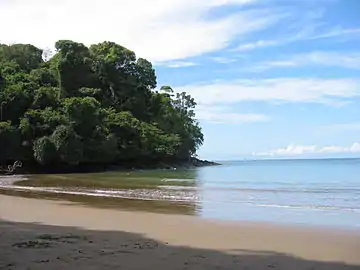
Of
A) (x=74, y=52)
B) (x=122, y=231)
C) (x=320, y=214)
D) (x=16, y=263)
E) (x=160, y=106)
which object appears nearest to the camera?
(x=16, y=263)

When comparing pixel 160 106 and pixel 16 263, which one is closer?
pixel 16 263

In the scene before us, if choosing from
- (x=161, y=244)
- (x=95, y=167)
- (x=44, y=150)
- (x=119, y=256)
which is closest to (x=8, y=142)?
(x=44, y=150)

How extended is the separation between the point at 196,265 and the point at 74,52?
54.7m

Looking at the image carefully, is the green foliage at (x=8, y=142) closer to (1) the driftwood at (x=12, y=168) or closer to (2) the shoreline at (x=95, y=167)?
(1) the driftwood at (x=12, y=168)

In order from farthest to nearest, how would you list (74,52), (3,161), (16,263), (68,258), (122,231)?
1. (74,52)
2. (3,161)
3. (122,231)
4. (68,258)
5. (16,263)

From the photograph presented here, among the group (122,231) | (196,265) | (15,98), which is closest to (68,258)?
(196,265)

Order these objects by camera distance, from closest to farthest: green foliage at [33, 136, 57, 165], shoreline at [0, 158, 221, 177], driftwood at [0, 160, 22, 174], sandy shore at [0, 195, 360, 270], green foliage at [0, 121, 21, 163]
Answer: sandy shore at [0, 195, 360, 270], driftwood at [0, 160, 22, 174], green foliage at [0, 121, 21, 163], green foliage at [33, 136, 57, 165], shoreline at [0, 158, 221, 177]

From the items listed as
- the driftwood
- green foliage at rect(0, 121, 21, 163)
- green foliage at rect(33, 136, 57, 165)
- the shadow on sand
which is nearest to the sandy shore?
the shadow on sand

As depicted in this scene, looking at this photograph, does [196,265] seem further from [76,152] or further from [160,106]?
[160,106]

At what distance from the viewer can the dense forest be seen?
159 ft

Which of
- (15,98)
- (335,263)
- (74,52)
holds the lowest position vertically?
(335,263)

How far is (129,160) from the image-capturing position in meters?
59.6

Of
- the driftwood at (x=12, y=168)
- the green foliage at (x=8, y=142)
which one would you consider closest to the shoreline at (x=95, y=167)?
the driftwood at (x=12, y=168)

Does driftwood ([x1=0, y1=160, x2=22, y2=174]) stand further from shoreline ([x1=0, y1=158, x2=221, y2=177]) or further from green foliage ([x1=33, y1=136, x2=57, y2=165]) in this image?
green foliage ([x1=33, y1=136, x2=57, y2=165])
